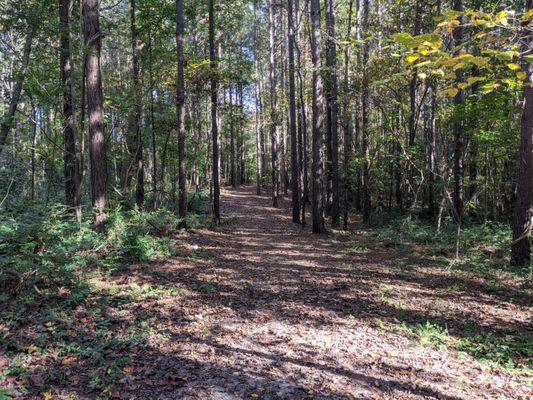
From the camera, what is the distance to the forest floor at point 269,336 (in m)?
3.70

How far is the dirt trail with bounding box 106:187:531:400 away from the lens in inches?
146

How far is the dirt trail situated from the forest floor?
0.06ft

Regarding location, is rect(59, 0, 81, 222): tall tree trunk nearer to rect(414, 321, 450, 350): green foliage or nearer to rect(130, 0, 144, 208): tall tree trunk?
rect(130, 0, 144, 208): tall tree trunk

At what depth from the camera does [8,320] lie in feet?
15.3

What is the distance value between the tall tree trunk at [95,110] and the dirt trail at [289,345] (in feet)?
6.09

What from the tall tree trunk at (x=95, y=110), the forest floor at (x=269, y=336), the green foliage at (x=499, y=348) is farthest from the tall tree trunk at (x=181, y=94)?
the green foliage at (x=499, y=348)

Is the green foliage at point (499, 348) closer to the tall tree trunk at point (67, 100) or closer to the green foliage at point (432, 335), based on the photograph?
the green foliage at point (432, 335)

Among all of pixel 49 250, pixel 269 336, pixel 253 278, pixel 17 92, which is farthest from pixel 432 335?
pixel 17 92

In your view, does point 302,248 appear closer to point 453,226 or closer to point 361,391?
point 453,226

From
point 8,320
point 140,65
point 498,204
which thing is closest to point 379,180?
point 498,204

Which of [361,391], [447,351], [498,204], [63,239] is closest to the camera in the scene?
[361,391]

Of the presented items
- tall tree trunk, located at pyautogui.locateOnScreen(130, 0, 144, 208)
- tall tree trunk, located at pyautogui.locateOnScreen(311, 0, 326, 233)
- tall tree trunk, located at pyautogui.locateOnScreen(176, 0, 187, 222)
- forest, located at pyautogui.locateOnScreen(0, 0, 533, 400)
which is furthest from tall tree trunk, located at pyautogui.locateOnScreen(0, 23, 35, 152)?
tall tree trunk, located at pyautogui.locateOnScreen(311, 0, 326, 233)

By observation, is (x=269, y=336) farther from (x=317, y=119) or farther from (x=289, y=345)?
(x=317, y=119)

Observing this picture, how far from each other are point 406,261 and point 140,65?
12.7 meters
